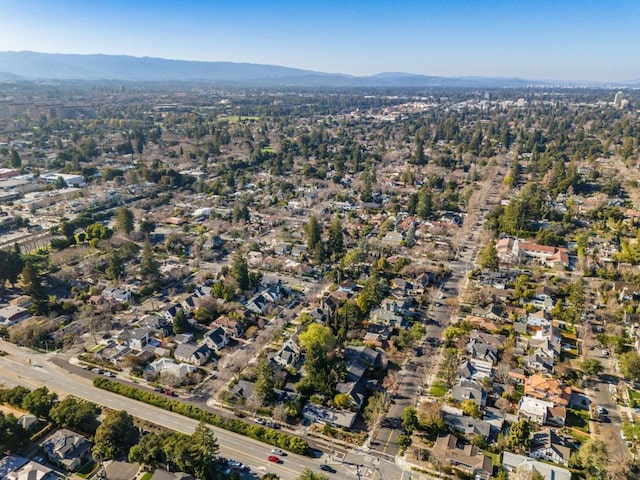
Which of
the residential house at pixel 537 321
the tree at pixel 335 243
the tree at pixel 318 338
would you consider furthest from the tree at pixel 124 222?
the residential house at pixel 537 321

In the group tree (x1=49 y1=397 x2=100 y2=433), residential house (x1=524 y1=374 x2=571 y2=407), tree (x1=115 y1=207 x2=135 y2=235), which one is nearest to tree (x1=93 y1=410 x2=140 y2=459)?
tree (x1=49 y1=397 x2=100 y2=433)

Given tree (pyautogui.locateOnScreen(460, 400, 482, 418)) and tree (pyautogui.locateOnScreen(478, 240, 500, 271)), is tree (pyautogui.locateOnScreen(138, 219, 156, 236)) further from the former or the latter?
tree (pyautogui.locateOnScreen(460, 400, 482, 418))

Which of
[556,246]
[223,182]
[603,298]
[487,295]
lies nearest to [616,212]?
[556,246]

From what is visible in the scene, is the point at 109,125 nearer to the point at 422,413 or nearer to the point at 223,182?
the point at 223,182

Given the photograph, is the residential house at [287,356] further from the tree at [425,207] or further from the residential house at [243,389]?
the tree at [425,207]

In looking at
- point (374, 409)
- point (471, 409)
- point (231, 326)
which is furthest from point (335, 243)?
point (471, 409)

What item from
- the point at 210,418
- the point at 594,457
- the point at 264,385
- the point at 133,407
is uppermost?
the point at 594,457

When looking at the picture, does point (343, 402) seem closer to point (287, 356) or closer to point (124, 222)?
point (287, 356)

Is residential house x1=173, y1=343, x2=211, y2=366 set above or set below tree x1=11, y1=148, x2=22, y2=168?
below
